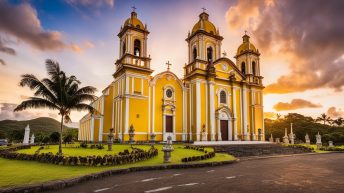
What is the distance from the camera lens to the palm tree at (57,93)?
1515 cm

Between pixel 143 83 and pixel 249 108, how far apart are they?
51.5 ft

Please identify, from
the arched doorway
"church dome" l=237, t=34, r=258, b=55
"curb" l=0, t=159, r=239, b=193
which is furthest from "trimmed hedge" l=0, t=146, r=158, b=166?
"church dome" l=237, t=34, r=258, b=55

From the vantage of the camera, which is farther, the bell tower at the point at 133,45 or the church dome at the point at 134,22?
the church dome at the point at 134,22

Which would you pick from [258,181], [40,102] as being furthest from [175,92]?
[258,181]

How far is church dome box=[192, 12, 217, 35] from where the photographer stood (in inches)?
1202

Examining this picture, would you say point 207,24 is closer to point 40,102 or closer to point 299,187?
point 40,102

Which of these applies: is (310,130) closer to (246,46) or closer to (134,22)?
(246,46)

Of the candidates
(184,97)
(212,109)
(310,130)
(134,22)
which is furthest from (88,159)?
(310,130)

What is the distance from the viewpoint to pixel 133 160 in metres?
12.1

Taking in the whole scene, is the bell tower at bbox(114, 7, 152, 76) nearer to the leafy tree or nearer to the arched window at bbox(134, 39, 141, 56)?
the arched window at bbox(134, 39, 141, 56)

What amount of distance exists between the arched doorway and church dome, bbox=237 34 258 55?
1069 centimetres

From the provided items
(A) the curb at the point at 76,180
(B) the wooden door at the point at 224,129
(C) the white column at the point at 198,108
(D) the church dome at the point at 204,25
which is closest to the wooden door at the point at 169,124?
(C) the white column at the point at 198,108

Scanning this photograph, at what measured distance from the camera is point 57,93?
1584 cm

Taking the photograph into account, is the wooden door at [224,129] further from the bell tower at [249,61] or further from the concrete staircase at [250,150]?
the bell tower at [249,61]
